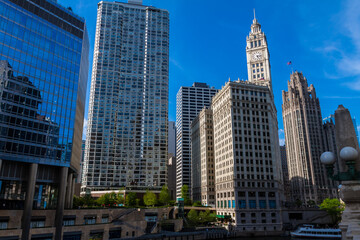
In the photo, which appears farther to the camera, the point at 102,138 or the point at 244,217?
the point at 102,138

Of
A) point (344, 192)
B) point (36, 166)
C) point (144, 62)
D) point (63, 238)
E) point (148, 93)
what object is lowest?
point (63, 238)

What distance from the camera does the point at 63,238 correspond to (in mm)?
63812

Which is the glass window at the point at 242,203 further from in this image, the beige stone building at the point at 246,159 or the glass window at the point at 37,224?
the glass window at the point at 37,224

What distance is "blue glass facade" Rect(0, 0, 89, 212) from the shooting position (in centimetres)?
6281

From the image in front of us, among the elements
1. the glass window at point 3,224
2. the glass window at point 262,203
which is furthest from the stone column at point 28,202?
the glass window at point 262,203

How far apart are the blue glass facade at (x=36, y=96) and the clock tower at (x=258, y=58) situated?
9957cm

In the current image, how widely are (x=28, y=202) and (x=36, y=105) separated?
23.2m

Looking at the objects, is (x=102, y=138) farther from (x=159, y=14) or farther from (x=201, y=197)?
(x=159, y=14)

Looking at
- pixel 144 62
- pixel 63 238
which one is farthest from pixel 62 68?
pixel 144 62

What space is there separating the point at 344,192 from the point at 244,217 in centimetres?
9239

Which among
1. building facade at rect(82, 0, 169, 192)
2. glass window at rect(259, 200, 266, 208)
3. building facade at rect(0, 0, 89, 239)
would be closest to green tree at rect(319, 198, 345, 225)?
glass window at rect(259, 200, 266, 208)

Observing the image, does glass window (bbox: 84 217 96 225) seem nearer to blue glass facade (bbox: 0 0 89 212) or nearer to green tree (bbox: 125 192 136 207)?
blue glass facade (bbox: 0 0 89 212)

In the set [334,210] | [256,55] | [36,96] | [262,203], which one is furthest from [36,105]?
[256,55]

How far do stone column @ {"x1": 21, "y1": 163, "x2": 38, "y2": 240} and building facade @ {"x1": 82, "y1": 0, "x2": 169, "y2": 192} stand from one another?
85650 millimetres
